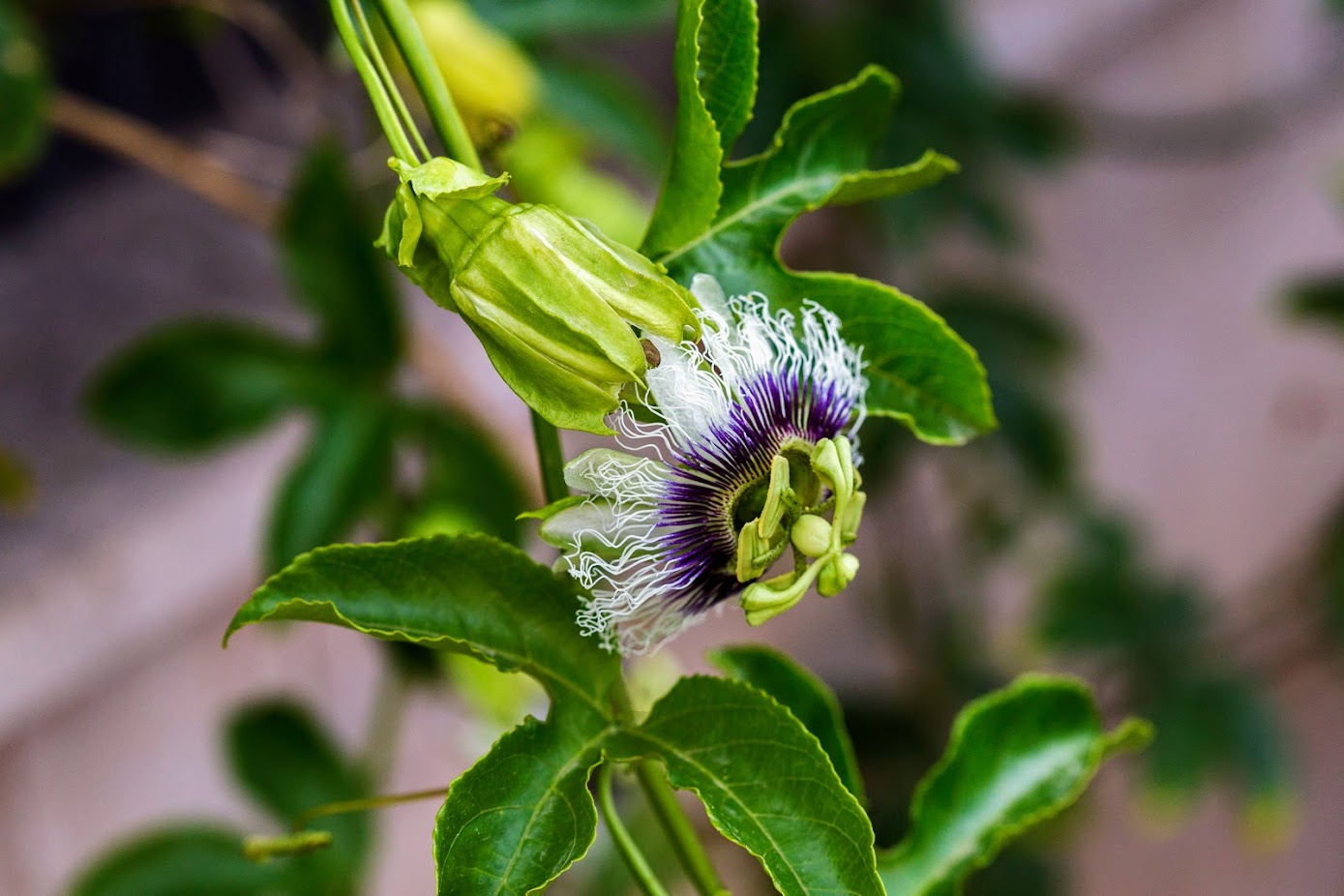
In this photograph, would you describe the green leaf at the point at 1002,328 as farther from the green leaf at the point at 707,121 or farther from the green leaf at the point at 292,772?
the green leaf at the point at 707,121

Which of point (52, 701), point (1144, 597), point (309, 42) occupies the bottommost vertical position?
point (1144, 597)

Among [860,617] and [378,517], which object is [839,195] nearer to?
Answer: [378,517]

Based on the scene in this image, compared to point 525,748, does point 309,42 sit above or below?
above

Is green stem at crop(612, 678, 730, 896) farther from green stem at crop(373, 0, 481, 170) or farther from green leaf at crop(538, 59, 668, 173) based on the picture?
green leaf at crop(538, 59, 668, 173)

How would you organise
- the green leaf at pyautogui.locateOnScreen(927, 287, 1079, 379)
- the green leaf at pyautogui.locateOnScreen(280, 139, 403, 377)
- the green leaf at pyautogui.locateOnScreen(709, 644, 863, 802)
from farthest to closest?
the green leaf at pyautogui.locateOnScreen(927, 287, 1079, 379) → the green leaf at pyautogui.locateOnScreen(280, 139, 403, 377) → the green leaf at pyautogui.locateOnScreen(709, 644, 863, 802)

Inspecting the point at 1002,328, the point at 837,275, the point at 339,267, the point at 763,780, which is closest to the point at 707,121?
the point at 837,275

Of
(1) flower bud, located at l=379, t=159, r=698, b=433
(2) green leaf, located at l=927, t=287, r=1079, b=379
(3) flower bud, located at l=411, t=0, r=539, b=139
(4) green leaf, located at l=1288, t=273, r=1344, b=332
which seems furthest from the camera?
(4) green leaf, located at l=1288, t=273, r=1344, b=332

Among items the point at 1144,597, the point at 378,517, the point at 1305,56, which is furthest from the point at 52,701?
the point at 1305,56

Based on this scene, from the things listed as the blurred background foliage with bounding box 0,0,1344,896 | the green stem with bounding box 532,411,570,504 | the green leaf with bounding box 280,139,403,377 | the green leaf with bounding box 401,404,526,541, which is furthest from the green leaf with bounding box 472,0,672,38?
the green stem with bounding box 532,411,570,504
